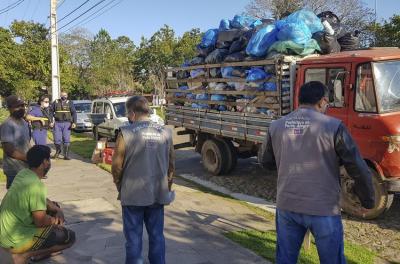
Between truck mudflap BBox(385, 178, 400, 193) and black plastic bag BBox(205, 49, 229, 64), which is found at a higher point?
black plastic bag BBox(205, 49, 229, 64)

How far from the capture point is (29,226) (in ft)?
13.2

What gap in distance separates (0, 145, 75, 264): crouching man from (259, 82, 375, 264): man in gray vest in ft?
6.73

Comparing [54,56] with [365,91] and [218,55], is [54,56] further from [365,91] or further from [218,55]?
[365,91]

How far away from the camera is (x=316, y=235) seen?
322cm

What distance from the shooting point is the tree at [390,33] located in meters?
25.8

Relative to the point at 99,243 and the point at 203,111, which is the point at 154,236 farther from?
the point at 203,111

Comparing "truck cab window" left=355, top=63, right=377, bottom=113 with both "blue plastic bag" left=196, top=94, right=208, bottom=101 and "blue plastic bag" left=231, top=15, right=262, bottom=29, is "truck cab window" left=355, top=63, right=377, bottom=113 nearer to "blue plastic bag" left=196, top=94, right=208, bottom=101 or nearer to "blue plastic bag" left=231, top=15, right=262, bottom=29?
"blue plastic bag" left=231, top=15, right=262, bottom=29

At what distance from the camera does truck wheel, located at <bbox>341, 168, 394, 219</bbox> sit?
20.5 ft

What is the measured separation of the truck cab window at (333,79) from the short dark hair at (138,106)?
3610 mm

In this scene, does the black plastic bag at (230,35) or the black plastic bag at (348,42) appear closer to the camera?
the black plastic bag at (348,42)

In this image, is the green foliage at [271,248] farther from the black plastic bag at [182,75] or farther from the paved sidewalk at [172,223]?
the black plastic bag at [182,75]

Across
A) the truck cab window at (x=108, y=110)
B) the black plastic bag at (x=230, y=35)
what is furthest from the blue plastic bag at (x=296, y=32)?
the truck cab window at (x=108, y=110)

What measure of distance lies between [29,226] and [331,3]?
3343 centimetres

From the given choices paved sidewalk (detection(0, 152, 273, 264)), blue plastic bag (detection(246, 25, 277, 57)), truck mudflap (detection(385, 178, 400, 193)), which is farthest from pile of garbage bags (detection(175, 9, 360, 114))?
truck mudflap (detection(385, 178, 400, 193))
